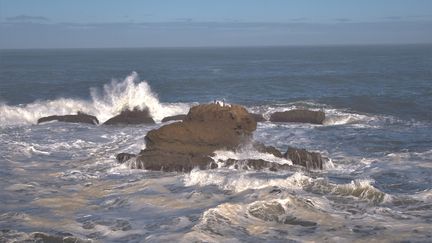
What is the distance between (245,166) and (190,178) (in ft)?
5.78

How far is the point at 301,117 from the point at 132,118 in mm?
7860

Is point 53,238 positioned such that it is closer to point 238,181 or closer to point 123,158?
point 238,181

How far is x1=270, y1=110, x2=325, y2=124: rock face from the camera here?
25953 millimetres

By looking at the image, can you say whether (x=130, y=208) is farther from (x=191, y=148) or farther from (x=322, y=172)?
(x=322, y=172)

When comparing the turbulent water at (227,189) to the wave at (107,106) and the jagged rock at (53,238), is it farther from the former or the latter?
the wave at (107,106)

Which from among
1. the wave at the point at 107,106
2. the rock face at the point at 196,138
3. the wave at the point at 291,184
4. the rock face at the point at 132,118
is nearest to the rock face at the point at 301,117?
the rock face at the point at 132,118

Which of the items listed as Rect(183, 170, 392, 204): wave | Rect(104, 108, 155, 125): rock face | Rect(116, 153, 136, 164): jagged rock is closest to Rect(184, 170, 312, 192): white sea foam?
Rect(183, 170, 392, 204): wave

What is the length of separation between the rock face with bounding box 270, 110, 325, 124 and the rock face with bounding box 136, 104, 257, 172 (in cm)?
877

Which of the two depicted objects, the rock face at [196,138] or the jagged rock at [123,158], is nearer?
the rock face at [196,138]

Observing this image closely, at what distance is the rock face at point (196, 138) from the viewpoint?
51.1ft

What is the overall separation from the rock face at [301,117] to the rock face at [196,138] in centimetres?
877

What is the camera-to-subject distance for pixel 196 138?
16.7m

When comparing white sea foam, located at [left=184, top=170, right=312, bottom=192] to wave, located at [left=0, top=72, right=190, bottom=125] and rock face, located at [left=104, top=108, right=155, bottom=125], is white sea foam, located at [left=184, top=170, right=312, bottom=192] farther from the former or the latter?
wave, located at [left=0, top=72, right=190, bottom=125]

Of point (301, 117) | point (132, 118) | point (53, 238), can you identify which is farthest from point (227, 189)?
point (132, 118)
